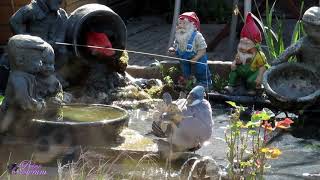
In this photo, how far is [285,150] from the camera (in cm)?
560

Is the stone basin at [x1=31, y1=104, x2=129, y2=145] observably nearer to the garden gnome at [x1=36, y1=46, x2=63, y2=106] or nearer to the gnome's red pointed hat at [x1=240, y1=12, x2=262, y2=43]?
the garden gnome at [x1=36, y1=46, x2=63, y2=106]

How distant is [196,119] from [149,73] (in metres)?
2.97

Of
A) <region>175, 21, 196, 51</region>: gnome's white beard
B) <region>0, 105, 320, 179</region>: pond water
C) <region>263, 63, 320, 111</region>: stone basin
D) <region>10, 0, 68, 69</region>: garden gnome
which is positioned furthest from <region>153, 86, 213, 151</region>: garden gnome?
<region>10, 0, 68, 69</region>: garden gnome

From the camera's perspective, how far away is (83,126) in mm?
5027

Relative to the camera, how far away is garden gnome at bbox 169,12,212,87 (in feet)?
23.1

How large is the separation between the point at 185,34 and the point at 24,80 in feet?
8.11

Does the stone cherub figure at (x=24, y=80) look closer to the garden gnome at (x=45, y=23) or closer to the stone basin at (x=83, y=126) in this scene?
the stone basin at (x=83, y=126)

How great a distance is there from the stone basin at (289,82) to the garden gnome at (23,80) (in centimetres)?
233

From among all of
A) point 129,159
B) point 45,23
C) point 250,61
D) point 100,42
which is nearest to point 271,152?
point 129,159

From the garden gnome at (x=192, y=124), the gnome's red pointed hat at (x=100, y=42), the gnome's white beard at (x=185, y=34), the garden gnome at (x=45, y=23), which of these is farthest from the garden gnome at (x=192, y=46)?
the garden gnome at (x=192, y=124)

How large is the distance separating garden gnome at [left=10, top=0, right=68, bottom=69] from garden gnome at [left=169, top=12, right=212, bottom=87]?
1.14 metres

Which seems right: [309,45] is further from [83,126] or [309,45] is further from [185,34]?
[83,126]

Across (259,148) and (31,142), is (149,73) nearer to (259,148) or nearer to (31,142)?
(31,142)

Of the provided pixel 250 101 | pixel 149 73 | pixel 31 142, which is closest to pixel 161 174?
pixel 31 142
